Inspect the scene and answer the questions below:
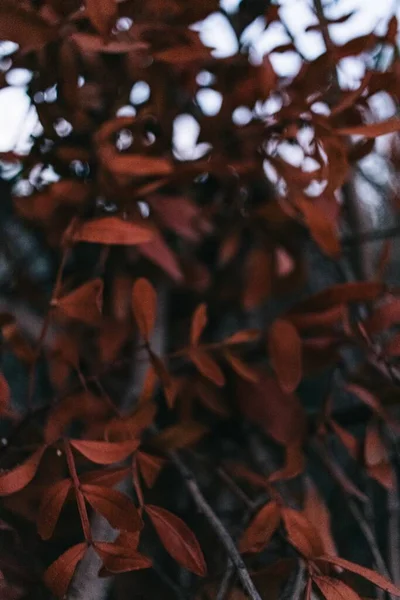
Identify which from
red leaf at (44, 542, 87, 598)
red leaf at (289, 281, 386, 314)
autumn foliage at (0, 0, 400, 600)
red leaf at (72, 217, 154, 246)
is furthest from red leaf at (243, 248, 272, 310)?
red leaf at (44, 542, 87, 598)

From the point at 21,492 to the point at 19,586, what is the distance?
0.20ft

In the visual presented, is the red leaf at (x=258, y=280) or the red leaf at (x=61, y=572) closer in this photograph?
the red leaf at (x=61, y=572)

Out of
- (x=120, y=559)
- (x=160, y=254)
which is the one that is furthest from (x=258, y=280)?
(x=120, y=559)

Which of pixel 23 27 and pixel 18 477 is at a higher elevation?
pixel 23 27

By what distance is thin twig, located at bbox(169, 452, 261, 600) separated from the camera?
37 cm

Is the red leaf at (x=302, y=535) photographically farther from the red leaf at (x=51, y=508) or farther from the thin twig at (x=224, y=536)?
the red leaf at (x=51, y=508)

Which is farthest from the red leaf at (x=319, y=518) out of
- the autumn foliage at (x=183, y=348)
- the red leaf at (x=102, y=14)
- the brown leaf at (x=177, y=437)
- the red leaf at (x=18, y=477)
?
the red leaf at (x=102, y=14)

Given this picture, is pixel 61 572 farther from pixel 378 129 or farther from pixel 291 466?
pixel 378 129

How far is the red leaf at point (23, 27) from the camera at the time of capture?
0.40m

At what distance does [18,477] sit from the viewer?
1.22ft

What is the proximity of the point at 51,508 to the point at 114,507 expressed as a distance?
0.03 metres

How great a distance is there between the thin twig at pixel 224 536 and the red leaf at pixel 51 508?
0.11 metres

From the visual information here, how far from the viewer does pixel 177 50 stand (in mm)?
437

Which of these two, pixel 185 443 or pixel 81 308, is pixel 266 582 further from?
pixel 81 308
